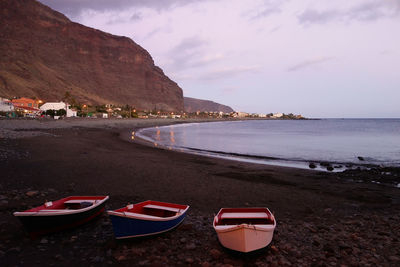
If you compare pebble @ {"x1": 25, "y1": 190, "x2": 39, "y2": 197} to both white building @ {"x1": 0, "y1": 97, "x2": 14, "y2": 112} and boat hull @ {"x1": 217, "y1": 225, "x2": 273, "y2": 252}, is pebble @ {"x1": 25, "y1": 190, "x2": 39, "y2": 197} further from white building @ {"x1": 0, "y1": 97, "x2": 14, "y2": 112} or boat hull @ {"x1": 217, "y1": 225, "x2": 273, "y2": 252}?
white building @ {"x1": 0, "y1": 97, "x2": 14, "y2": 112}

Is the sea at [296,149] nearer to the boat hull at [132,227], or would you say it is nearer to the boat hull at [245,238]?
the boat hull at [245,238]

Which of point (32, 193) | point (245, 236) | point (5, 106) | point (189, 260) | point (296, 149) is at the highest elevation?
point (5, 106)

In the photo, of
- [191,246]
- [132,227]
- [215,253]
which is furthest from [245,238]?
[132,227]

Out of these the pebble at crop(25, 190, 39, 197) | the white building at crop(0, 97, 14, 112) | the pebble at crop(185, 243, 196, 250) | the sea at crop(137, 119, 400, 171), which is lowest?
the sea at crop(137, 119, 400, 171)

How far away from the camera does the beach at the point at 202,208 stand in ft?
22.4

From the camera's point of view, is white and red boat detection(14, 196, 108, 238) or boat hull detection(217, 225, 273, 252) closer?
boat hull detection(217, 225, 273, 252)

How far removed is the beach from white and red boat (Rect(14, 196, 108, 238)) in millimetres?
297

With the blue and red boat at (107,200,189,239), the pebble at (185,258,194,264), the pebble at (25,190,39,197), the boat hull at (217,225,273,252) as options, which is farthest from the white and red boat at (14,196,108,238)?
the boat hull at (217,225,273,252)

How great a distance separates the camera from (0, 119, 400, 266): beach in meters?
6.82

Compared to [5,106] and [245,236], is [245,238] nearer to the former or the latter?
[245,236]

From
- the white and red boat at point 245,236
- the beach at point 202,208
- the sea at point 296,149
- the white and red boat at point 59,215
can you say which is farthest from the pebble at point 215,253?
the sea at point 296,149

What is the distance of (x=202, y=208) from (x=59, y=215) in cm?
534

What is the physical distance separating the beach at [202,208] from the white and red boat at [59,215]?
0.97 feet

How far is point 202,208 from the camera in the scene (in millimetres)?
10844
